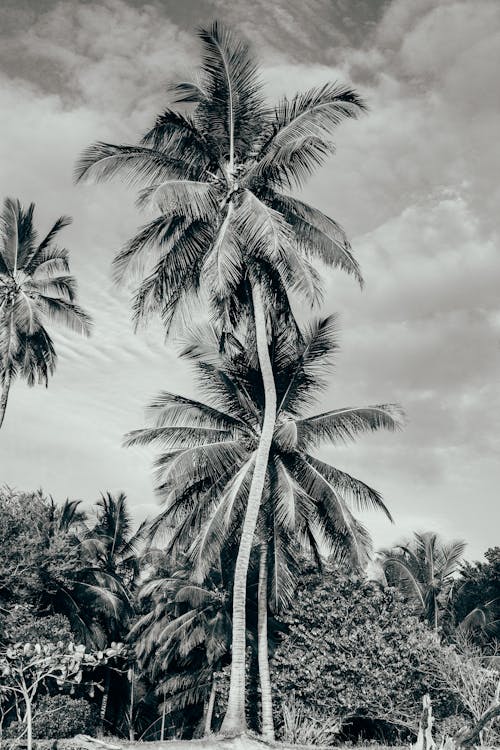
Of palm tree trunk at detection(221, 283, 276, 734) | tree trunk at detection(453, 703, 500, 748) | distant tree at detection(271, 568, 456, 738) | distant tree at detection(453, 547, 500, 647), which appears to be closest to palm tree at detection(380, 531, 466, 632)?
distant tree at detection(453, 547, 500, 647)

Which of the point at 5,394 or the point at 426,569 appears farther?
the point at 426,569

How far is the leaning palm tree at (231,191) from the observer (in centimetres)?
1465

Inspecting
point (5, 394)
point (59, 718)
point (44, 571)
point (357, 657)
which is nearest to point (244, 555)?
point (357, 657)

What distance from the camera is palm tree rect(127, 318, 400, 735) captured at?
53.9 ft

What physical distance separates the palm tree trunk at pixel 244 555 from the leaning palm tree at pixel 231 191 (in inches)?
1.3

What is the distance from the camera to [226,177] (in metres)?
15.8

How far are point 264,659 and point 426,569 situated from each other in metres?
15.9

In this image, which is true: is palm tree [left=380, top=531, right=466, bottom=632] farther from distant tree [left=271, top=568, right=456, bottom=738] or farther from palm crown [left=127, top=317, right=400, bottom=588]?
palm crown [left=127, top=317, right=400, bottom=588]

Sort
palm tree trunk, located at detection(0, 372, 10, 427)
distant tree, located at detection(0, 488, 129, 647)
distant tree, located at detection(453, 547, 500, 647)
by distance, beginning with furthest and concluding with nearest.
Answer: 1. distant tree, located at detection(453, 547, 500, 647)
2. palm tree trunk, located at detection(0, 372, 10, 427)
3. distant tree, located at detection(0, 488, 129, 647)

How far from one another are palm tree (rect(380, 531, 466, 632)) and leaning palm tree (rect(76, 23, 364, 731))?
16.7 m

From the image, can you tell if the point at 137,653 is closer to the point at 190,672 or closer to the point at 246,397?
the point at 190,672

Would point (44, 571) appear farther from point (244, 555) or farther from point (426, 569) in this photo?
point (426, 569)

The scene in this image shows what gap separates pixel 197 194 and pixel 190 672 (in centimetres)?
1791

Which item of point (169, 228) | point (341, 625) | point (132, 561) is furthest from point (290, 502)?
point (132, 561)
